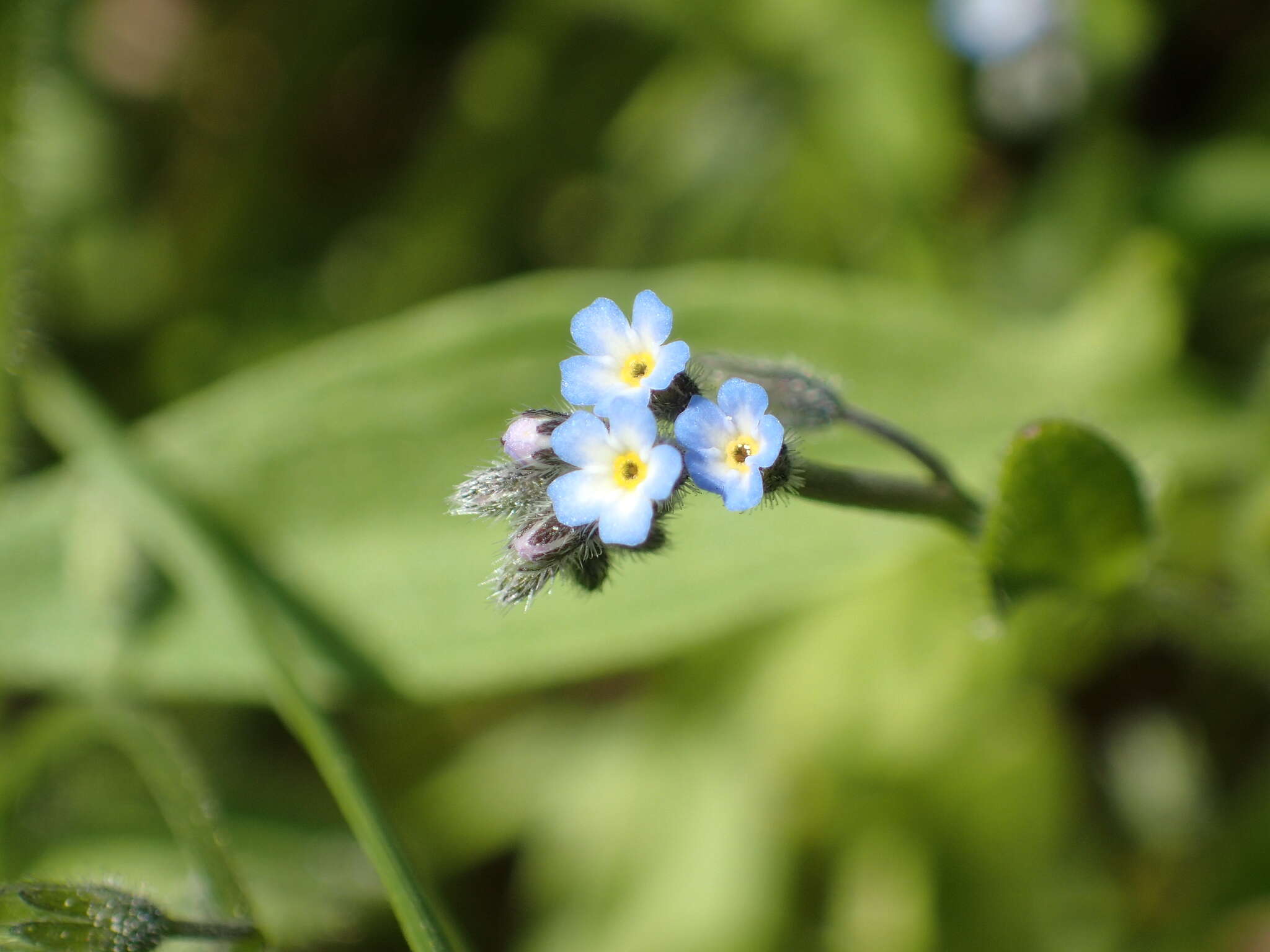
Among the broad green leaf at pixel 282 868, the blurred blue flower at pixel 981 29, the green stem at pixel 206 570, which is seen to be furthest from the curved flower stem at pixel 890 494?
the blurred blue flower at pixel 981 29

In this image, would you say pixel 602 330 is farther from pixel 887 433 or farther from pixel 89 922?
pixel 89 922

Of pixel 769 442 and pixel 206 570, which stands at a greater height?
pixel 206 570

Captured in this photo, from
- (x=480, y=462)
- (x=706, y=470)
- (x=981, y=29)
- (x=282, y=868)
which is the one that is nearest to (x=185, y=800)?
(x=480, y=462)

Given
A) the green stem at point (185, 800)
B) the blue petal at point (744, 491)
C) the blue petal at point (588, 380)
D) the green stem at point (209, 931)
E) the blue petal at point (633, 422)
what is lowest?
the blue petal at point (744, 491)

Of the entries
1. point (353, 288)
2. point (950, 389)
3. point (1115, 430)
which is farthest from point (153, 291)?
point (1115, 430)

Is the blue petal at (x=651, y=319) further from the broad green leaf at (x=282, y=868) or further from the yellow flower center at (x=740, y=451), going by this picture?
the broad green leaf at (x=282, y=868)

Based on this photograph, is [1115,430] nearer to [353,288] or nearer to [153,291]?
[353,288]
